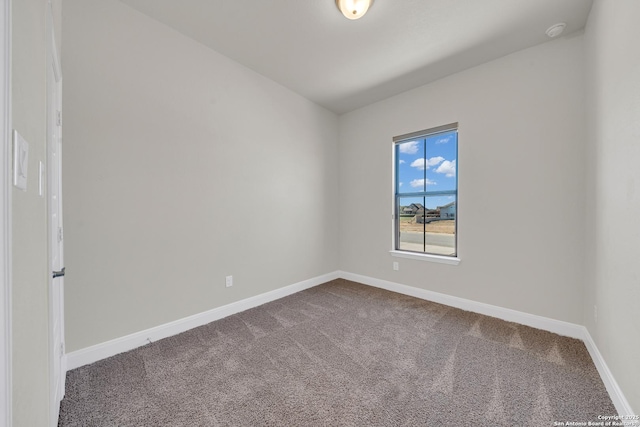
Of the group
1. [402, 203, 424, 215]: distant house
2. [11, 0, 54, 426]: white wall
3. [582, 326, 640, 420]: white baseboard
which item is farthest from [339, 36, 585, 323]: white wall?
[11, 0, 54, 426]: white wall

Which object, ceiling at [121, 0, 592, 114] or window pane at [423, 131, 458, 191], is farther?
window pane at [423, 131, 458, 191]

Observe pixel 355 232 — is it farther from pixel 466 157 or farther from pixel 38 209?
pixel 38 209

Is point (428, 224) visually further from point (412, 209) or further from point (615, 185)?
point (615, 185)

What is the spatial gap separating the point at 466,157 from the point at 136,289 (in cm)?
357

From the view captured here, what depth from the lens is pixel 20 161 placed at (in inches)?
23.1

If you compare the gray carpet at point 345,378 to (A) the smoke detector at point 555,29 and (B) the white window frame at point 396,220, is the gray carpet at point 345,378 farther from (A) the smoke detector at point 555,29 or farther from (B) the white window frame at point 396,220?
(A) the smoke detector at point 555,29

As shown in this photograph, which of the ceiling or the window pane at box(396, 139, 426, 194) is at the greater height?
the ceiling

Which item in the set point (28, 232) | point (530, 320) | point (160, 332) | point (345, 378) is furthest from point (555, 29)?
point (160, 332)

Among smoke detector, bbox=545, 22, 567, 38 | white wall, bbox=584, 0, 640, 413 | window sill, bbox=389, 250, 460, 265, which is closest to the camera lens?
white wall, bbox=584, 0, 640, 413

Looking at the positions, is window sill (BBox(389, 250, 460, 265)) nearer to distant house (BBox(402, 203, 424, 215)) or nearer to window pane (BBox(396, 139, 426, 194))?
distant house (BBox(402, 203, 424, 215))

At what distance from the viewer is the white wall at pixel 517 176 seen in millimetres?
2334

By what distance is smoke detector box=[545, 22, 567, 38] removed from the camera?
2199 mm

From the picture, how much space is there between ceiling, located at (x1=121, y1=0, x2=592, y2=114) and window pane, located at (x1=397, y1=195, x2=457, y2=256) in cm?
154

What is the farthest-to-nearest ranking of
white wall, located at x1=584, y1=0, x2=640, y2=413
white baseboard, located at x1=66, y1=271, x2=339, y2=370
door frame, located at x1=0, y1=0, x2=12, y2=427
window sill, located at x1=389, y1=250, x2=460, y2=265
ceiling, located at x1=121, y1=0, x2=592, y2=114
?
window sill, located at x1=389, y1=250, x2=460, y2=265, ceiling, located at x1=121, y1=0, x2=592, y2=114, white baseboard, located at x1=66, y1=271, x2=339, y2=370, white wall, located at x1=584, y1=0, x2=640, y2=413, door frame, located at x1=0, y1=0, x2=12, y2=427
